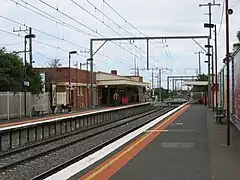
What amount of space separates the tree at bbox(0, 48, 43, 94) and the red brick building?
Answer: 763 centimetres

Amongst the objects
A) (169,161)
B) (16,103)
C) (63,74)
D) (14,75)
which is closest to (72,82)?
(63,74)

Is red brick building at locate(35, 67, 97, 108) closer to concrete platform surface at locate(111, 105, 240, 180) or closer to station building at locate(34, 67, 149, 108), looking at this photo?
station building at locate(34, 67, 149, 108)

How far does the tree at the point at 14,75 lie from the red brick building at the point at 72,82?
7627mm

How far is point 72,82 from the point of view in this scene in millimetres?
→ 65062

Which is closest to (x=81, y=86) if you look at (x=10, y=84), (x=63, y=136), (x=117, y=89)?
(x=117, y=89)

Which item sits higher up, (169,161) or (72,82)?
(72,82)

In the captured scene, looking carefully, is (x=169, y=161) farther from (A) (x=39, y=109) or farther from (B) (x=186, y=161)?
(A) (x=39, y=109)

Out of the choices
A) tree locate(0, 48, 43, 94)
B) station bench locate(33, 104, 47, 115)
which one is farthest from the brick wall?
station bench locate(33, 104, 47, 115)

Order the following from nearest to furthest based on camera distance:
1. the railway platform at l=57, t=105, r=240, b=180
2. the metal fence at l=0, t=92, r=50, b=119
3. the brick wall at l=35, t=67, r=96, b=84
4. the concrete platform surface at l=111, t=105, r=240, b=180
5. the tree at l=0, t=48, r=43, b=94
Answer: the concrete platform surface at l=111, t=105, r=240, b=180 → the railway platform at l=57, t=105, r=240, b=180 → the metal fence at l=0, t=92, r=50, b=119 → the tree at l=0, t=48, r=43, b=94 → the brick wall at l=35, t=67, r=96, b=84

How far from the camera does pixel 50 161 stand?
620 inches

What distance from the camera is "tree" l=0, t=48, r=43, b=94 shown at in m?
43.5

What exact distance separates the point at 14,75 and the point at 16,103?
18.4 ft

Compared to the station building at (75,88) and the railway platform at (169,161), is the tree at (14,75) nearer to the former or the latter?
the station building at (75,88)

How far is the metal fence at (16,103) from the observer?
38.0m
